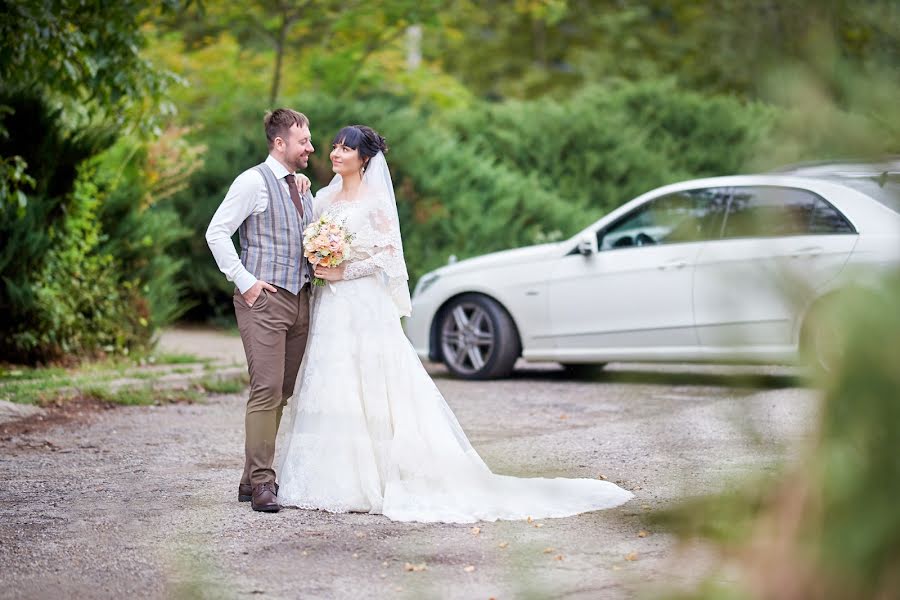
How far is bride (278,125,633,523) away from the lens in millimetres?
6152

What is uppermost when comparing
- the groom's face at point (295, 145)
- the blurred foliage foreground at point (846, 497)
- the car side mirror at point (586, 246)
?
the groom's face at point (295, 145)

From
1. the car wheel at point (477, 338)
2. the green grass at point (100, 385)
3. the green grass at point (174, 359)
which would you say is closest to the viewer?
the green grass at point (100, 385)

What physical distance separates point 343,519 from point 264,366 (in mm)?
857

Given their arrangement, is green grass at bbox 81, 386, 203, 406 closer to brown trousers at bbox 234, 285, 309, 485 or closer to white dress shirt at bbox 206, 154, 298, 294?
brown trousers at bbox 234, 285, 309, 485

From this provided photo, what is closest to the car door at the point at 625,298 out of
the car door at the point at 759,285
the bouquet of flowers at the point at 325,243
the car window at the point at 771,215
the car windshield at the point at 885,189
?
the bouquet of flowers at the point at 325,243

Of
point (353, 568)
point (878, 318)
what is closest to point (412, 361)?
point (353, 568)

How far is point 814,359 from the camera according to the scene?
2008 millimetres

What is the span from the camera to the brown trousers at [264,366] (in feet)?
20.4

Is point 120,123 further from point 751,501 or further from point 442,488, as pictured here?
point 751,501

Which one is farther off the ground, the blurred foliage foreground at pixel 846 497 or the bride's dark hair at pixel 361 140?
the bride's dark hair at pixel 361 140

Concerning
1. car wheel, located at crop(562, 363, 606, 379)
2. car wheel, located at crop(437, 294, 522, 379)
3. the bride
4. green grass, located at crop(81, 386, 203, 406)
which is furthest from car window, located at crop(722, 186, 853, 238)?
car wheel, located at crop(562, 363, 606, 379)

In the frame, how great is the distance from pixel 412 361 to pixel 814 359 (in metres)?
4.63

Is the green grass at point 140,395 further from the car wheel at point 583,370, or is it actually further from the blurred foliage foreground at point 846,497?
the blurred foliage foreground at point 846,497

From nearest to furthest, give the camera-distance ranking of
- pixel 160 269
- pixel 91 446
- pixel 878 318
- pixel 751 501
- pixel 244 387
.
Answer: pixel 878 318, pixel 751 501, pixel 91 446, pixel 244 387, pixel 160 269
